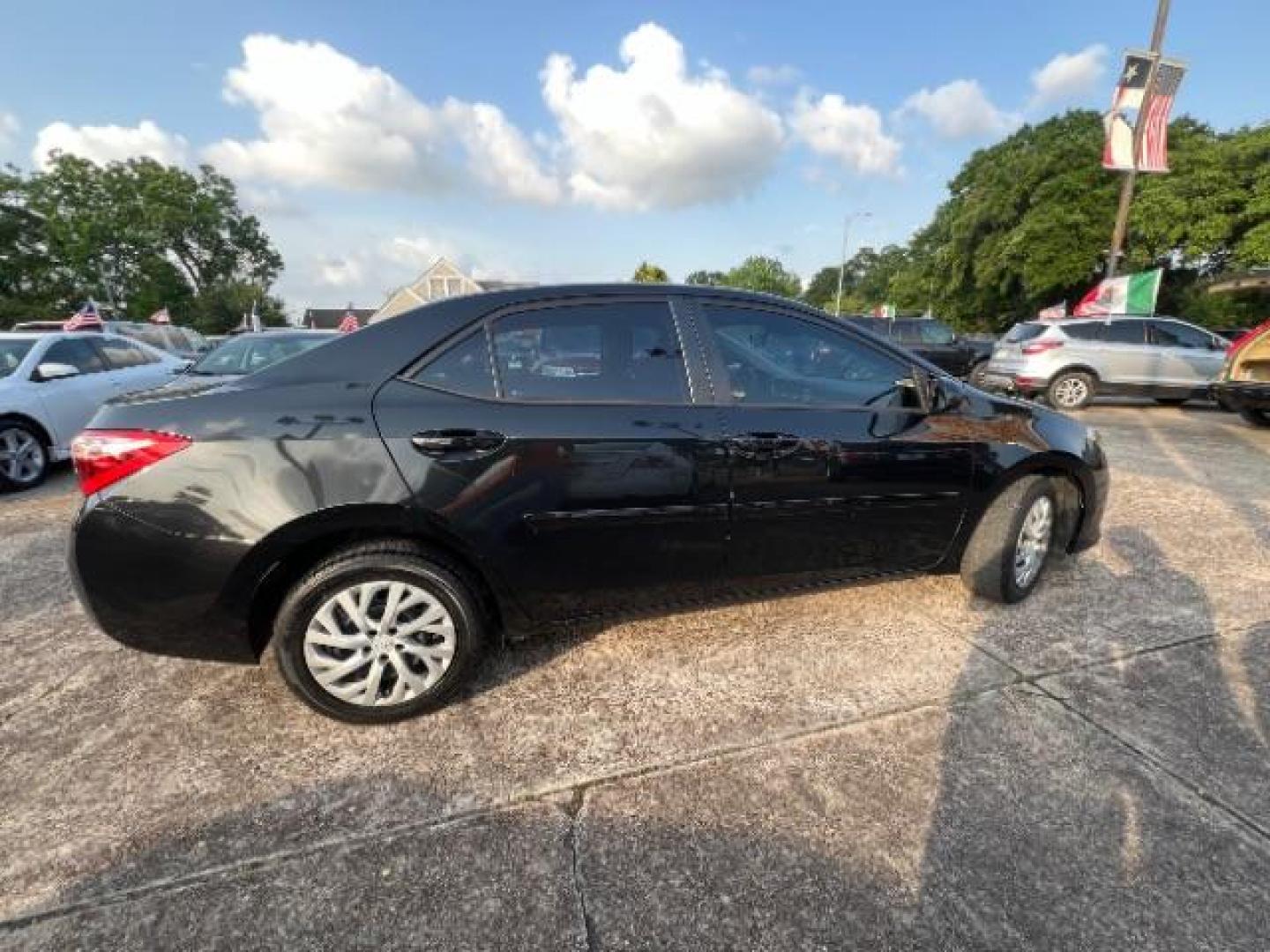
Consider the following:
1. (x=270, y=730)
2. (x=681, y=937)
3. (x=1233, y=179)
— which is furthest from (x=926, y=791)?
(x=1233, y=179)

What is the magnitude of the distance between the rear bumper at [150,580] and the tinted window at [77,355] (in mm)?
5583

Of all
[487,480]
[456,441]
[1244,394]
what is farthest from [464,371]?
[1244,394]

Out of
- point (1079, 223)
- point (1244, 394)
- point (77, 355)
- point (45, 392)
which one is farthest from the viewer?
point (1079, 223)

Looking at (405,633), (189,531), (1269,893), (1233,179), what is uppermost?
(1233,179)

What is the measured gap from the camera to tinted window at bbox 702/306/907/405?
8.61 ft

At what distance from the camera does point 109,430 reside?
2.01 meters

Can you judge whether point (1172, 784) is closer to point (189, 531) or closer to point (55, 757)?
point (189, 531)

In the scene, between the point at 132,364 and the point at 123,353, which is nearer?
the point at 123,353

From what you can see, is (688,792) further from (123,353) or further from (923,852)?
(123,353)

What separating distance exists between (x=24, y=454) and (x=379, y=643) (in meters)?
5.86

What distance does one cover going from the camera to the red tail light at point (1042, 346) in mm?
10195

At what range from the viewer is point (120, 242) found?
131ft

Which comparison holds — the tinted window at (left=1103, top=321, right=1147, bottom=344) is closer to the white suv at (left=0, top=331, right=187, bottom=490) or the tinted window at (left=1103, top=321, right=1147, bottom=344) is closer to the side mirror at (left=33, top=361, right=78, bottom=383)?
the white suv at (left=0, top=331, right=187, bottom=490)

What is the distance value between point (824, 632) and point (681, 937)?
166 centimetres
